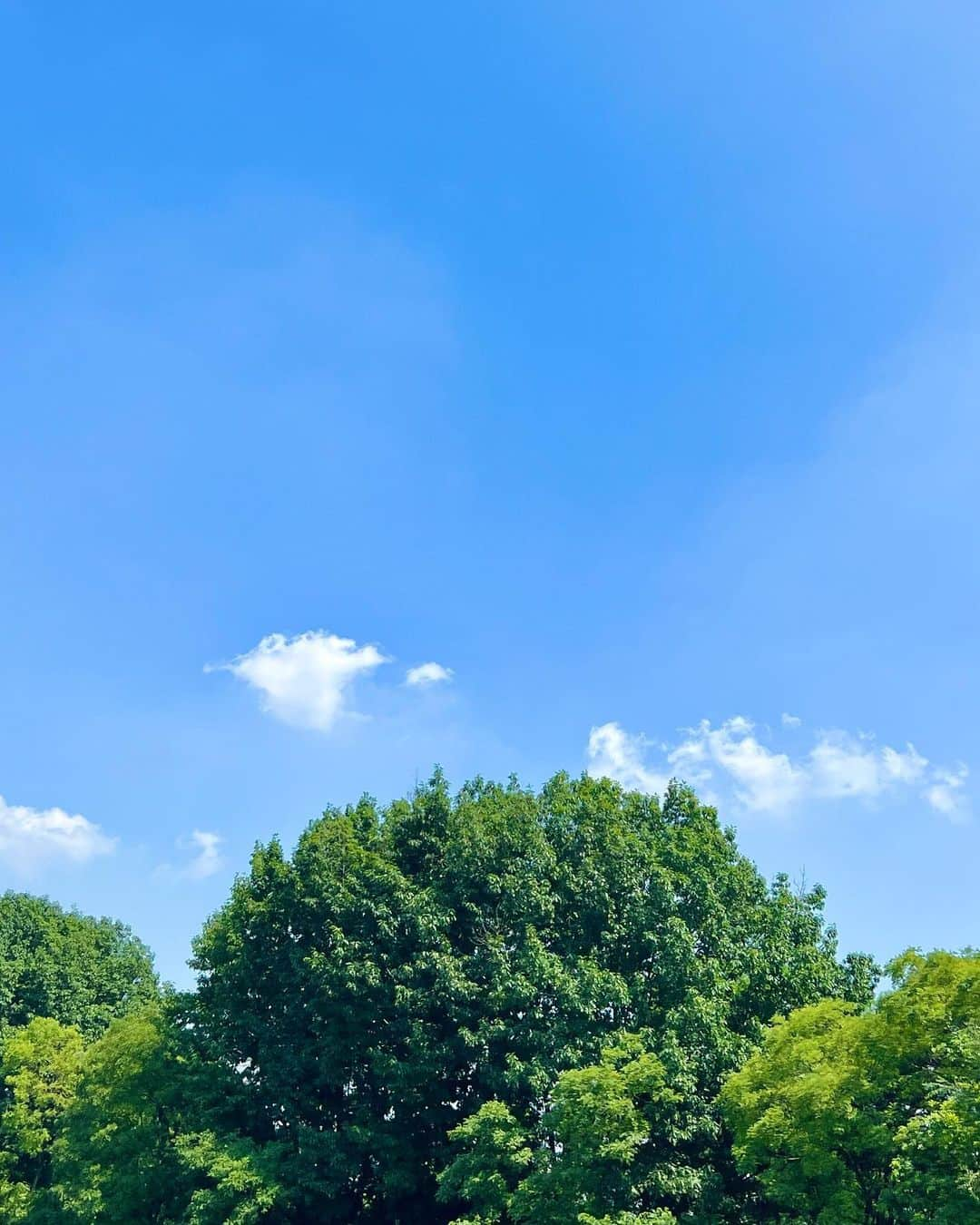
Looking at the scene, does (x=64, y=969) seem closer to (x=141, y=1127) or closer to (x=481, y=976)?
(x=141, y=1127)

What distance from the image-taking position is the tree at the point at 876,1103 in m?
16.6

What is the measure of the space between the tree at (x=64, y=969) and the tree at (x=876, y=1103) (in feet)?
100

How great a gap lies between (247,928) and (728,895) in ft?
47.9

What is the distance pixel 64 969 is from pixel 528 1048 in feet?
97.0

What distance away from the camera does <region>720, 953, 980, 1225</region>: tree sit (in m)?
16.6

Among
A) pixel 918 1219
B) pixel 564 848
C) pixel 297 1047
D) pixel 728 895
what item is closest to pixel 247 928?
pixel 297 1047

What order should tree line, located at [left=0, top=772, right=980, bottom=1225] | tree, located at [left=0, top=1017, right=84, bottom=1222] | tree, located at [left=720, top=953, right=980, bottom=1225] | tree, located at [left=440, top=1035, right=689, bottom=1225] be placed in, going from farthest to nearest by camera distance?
tree, located at [left=0, top=1017, right=84, bottom=1222]
tree, located at [left=440, top=1035, right=689, bottom=1225]
tree line, located at [left=0, top=772, right=980, bottom=1225]
tree, located at [left=720, top=953, right=980, bottom=1225]

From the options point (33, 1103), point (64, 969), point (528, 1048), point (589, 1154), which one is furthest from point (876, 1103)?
point (64, 969)

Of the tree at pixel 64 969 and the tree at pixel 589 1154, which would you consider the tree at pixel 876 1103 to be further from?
the tree at pixel 64 969

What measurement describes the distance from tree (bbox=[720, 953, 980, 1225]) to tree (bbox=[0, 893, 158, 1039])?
30.5 meters

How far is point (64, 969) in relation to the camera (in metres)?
43.3

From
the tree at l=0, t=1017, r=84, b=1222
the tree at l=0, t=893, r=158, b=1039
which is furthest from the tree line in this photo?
the tree at l=0, t=893, r=158, b=1039

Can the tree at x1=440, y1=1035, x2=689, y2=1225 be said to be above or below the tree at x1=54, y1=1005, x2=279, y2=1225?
above

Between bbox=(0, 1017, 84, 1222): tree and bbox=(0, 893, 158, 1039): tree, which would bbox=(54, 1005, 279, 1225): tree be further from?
bbox=(0, 893, 158, 1039): tree
